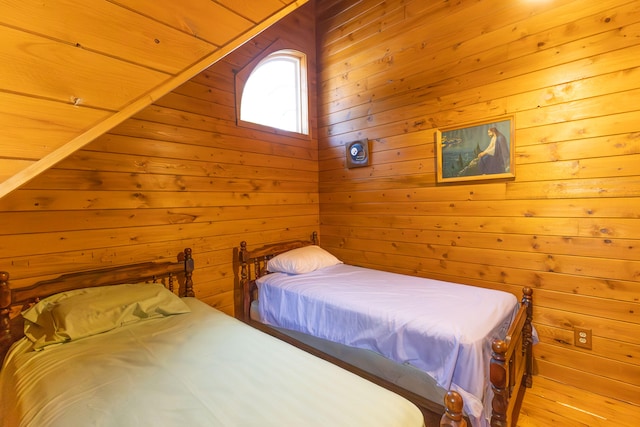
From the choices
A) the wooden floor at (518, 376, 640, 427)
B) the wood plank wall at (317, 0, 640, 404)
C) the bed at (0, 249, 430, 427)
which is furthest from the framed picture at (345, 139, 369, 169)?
the wooden floor at (518, 376, 640, 427)

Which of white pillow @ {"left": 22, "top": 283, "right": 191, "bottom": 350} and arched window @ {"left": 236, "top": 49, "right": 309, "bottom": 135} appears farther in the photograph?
arched window @ {"left": 236, "top": 49, "right": 309, "bottom": 135}

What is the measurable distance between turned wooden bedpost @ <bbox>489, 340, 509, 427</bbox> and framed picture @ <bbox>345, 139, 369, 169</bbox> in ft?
7.02

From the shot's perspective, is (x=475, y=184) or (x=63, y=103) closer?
(x=63, y=103)

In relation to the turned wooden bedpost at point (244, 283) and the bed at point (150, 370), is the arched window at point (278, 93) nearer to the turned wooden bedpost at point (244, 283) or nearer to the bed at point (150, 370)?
the turned wooden bedpost at point (244, 283)

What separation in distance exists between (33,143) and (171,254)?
170cm

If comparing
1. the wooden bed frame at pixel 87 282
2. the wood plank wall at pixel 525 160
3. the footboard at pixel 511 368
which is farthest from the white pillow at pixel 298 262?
the footboard at pixel 511 368

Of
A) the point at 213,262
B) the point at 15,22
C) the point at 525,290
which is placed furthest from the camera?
the point at 213,262

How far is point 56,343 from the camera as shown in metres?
1.45

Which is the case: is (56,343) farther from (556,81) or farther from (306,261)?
(556,81)

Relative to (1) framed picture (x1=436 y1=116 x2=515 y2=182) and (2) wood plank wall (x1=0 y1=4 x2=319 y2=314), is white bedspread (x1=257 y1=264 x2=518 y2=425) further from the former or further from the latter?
(1) framed picture (x1=436 y1=116 x2=515 y2=182)

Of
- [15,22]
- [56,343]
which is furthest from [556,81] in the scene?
[56,343]

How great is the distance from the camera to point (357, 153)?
3090 mm

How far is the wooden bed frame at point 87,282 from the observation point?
153cm

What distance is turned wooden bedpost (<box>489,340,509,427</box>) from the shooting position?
4.04 feet
